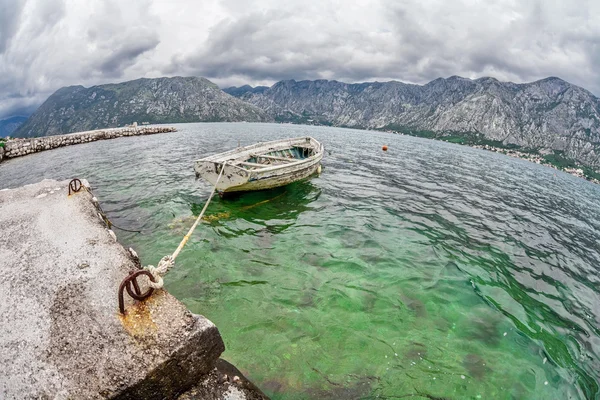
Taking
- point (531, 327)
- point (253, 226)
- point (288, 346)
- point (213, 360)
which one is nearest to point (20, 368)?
point (213, 360)

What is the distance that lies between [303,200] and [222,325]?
12.1 meters

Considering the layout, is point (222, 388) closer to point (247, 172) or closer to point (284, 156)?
point (247, 172)

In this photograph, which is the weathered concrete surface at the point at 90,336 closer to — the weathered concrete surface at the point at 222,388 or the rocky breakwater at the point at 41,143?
the weathered concrete surface at the point at 222,388

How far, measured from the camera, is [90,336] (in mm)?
4426

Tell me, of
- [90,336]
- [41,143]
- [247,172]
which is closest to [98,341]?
[90,336]

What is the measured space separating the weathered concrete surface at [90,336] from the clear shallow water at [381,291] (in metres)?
2.32

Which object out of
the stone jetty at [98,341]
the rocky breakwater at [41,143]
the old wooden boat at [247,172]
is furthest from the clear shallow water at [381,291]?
the rocky breakwater at [41,143]

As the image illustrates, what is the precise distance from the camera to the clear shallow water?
6.41 meters

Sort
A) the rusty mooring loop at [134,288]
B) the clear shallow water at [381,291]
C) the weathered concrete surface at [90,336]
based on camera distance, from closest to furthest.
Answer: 1. the weathered concrete surface at [90,336]
2. the rusty mooring loop at [134,288]
3. the clear shallow water at [381,291]

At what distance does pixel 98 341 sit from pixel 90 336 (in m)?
0.19

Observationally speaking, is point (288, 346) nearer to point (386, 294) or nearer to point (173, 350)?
point (173, 350)

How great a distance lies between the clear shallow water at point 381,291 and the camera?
21.0 ft

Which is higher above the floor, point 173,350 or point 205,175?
point 205,175

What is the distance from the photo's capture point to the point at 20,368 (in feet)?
13.0
